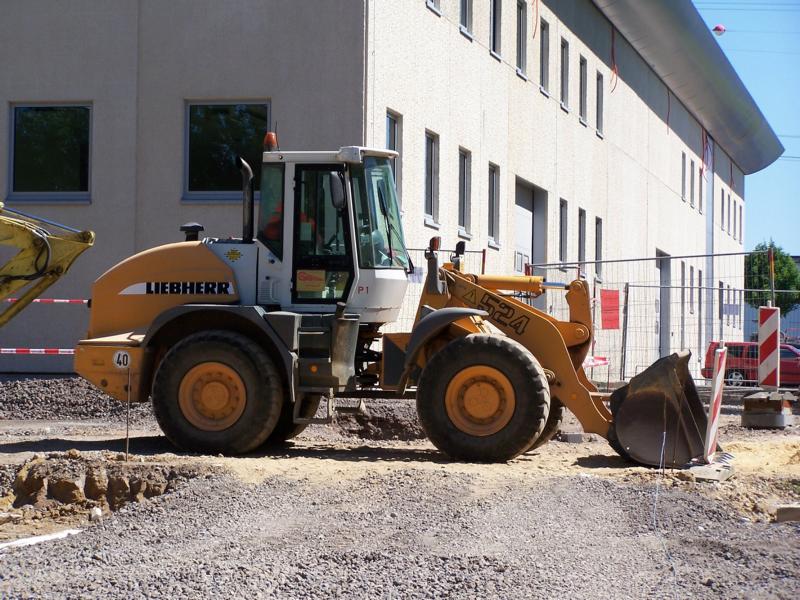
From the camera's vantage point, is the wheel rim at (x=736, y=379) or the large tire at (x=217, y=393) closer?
the large tire at (x=217, y=393)

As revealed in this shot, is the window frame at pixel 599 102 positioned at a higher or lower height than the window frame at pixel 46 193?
higher

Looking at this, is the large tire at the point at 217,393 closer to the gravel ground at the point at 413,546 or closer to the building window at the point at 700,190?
the gravel ground at the point at 413,546

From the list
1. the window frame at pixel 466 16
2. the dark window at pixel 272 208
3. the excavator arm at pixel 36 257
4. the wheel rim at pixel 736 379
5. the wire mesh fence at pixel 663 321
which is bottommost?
the wheel rim at pixel 736 379

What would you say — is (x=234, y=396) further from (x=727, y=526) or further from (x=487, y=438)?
(x=727, y=526)

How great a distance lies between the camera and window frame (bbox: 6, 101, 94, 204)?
62.1ft

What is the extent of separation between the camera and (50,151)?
19.1 meters

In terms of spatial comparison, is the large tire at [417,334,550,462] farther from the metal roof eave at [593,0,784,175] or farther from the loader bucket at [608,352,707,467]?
the metal roof eave at [593,0,784,175]

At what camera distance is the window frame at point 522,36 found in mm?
26875

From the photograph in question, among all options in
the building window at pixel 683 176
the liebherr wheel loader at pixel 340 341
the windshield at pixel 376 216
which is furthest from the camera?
the building window at pixel 683 176

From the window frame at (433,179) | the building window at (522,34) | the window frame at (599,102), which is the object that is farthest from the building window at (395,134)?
the window frame at (599,102)

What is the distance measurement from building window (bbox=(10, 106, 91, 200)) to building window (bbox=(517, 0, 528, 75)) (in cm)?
1124

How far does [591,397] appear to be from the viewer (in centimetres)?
1097

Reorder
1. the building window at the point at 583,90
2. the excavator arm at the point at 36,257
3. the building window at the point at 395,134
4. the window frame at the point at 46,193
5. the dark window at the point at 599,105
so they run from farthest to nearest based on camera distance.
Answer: the dark window at the point at 599,105, the building window at the point at 583,90, the building window at the point at 395,134, the window frame at the point at 46,193, the excavator arm at the point at 36,257

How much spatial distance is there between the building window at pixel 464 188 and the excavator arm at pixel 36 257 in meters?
11.2
